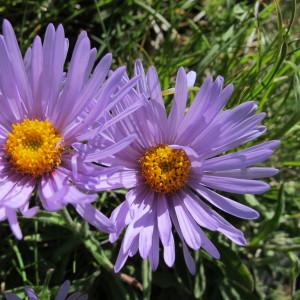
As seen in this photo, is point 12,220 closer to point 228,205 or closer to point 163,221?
point 163,221

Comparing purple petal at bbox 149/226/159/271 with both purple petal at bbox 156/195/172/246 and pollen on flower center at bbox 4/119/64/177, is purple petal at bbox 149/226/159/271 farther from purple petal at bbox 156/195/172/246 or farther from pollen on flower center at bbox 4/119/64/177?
pollen on flower center at bbox 4/119/64/177

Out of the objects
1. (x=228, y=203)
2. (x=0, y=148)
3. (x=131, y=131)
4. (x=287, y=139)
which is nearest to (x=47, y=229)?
(x=0, y=148)

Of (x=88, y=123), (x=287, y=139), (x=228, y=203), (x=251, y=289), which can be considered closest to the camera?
(x=88, y=123)

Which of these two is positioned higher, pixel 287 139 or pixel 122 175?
pixel 122 175

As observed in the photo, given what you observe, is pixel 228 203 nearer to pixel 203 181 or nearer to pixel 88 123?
pixel 203 181

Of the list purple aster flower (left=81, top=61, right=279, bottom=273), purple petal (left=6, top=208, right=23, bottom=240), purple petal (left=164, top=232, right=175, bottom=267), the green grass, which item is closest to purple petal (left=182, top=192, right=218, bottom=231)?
purple aster flower (left=81, top=61, right=279, bottom=273)

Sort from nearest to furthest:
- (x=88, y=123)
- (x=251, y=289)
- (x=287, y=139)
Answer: (x=88, y=123)
(x=251, y=289)
(x=287, y=139)

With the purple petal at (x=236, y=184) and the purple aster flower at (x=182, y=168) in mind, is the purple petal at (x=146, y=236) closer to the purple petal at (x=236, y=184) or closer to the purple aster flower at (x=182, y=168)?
the purple aster flower at (x=182, y=168)
